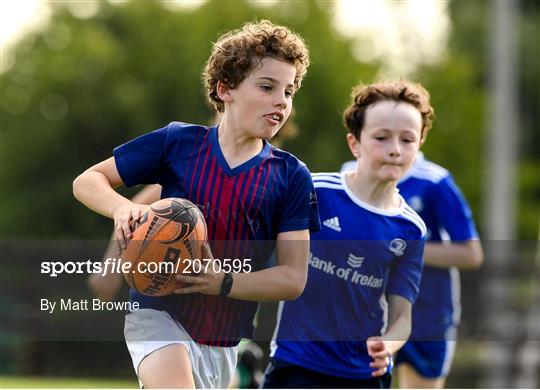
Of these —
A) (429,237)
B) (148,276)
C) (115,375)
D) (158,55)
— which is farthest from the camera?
(158,55)

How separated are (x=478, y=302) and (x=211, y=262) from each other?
30.1 feet

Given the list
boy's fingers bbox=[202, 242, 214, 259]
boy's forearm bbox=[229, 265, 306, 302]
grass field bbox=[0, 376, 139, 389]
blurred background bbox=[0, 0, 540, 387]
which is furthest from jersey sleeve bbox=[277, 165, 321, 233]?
blurred background bbox=[0, 0, 540, 387]

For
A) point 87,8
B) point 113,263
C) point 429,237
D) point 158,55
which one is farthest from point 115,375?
point 87,8

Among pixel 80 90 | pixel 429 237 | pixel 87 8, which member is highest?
pixel 87 8

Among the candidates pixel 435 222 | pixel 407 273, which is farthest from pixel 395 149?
pixel 435 222

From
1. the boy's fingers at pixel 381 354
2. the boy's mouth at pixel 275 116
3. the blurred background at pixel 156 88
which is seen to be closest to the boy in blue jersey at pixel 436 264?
the boy's fingers at pixel 381 354

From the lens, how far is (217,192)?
14.9ft

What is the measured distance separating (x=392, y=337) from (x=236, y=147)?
1.08 meters

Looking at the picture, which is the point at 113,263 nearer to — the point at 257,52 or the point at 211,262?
the point at 211,262

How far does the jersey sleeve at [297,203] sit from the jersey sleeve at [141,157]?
0.46 m

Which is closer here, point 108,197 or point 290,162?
point 108,197

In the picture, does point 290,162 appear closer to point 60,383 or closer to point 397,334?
point 397,334

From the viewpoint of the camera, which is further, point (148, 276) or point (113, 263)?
point (113, 263)

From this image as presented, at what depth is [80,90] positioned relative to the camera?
3184cm
